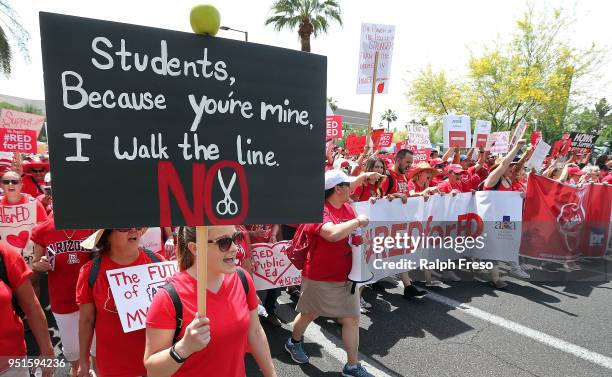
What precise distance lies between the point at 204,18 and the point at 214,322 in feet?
4.28

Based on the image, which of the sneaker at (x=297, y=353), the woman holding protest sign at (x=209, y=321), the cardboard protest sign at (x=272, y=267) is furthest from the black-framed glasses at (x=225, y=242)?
the cardboard protest sign at (x=272, y=267)

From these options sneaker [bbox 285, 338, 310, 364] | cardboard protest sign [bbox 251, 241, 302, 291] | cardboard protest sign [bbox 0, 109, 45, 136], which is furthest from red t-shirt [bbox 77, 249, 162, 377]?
cardboard protest sign [bbox 0, 109, 45, 136]

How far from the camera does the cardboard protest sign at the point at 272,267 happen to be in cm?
437

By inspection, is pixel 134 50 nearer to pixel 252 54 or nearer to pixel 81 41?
pixel 81 41

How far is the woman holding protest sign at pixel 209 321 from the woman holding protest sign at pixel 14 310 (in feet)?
3.09

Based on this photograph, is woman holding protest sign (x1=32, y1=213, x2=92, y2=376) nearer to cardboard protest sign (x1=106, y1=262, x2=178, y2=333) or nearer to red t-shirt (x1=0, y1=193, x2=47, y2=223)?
cardboard protest sign (x1=106, y1=262, x2=178, y2=333)

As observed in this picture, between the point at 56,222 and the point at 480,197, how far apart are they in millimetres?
5903

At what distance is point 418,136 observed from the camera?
31.0 ft

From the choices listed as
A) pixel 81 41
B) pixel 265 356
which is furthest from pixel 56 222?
pixel 265 356

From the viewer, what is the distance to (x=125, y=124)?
1348mm

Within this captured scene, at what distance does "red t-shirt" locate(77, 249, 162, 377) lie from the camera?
86.8 inches

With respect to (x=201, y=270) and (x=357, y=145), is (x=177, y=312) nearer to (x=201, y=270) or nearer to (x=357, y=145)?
(x=201, y=270)

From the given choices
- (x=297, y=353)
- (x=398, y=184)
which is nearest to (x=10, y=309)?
(x=297, y=353)

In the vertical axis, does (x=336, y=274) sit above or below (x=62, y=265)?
below
